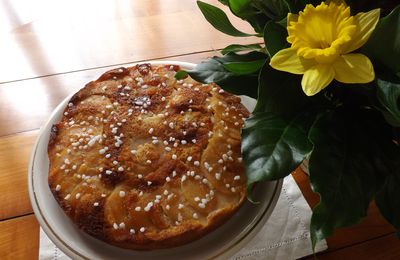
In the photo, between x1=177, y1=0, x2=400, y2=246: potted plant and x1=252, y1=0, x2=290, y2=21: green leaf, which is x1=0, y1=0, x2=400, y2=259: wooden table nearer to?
x1=177, y1=0, x2=400, y2=246: potted plant

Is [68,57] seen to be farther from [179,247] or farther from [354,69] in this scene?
[354,69]

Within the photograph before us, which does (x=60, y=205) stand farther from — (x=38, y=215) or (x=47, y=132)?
(x=47, y=132)

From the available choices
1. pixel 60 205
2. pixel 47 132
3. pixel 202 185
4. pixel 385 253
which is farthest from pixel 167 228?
pixel 385 253

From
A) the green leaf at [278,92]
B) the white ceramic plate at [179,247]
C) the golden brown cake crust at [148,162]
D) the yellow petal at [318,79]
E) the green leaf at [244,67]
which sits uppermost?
the yellow petal at [318,79]

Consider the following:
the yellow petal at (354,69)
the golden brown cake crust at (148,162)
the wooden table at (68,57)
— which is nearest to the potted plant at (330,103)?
the yellow petal at (354,69)

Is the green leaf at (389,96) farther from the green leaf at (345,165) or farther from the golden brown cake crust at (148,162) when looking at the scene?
the golden brown cake crust at (148,162)

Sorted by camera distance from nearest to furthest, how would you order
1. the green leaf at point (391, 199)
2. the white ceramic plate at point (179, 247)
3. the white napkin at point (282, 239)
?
the green leaf at point (391, 199), the white ceramic plate at point (179, 247), the white napkin at point (282, 239)

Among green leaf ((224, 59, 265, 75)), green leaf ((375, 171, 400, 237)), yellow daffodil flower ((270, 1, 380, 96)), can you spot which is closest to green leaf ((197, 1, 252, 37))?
green leaf ((224, 59, 265, 75))
